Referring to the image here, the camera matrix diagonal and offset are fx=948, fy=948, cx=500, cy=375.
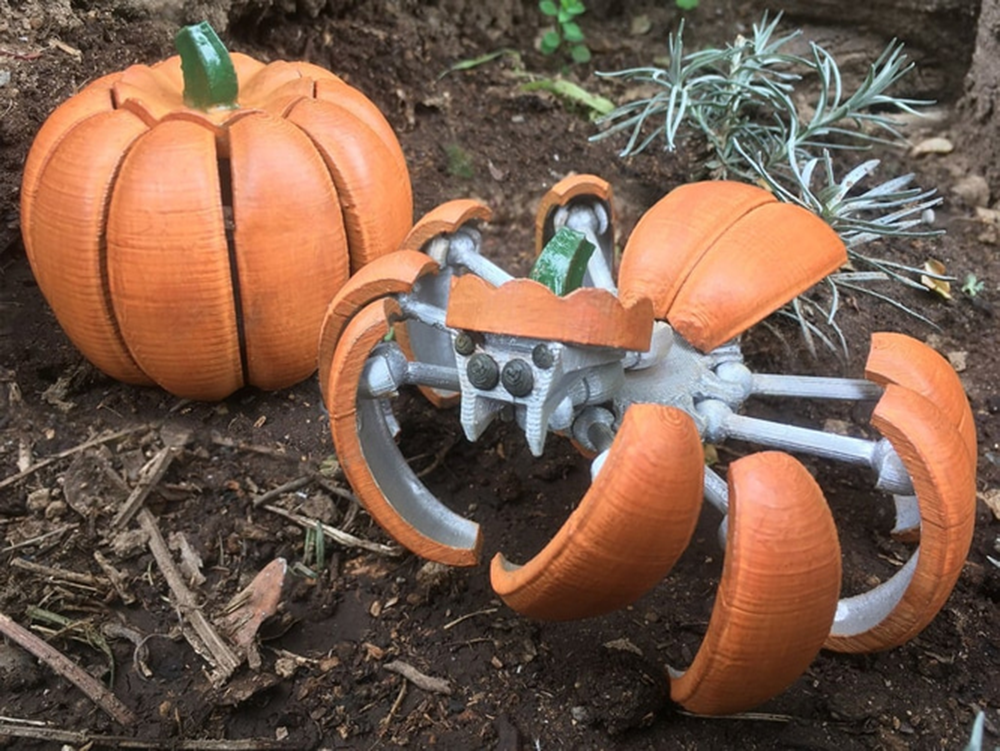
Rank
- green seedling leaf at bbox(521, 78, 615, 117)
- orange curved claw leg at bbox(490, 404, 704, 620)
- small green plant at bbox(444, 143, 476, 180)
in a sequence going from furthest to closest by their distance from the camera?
1. green seedling leaf at bbox(521, 78, 615, 117)
2. small green plant at bbox(444, 143, 476, 180)
3. orange curved claw leg at bbox(490, 404, 704, 620)

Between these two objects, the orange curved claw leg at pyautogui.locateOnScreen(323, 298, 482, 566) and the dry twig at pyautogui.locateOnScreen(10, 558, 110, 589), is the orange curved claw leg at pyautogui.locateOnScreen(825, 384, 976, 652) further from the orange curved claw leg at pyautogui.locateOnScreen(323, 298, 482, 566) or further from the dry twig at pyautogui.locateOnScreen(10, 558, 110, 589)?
the dry twig at pyautogui.locateOnScreen(10, 558, 110, 589)

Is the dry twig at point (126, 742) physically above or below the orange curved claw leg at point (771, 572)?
below

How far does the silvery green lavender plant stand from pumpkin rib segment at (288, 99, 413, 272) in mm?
632

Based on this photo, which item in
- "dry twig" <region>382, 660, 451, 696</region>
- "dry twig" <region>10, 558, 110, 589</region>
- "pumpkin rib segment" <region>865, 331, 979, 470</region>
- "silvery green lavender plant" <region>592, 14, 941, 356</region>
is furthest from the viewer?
"silvery green lavender plant" <region>592, 14, 941, 356</region>

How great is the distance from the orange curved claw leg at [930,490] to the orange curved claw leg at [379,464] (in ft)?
2.18

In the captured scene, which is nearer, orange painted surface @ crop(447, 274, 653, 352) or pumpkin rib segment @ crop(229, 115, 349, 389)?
orange painted surface @ crop(447, 274, 653, 352)

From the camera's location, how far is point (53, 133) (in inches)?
79.3

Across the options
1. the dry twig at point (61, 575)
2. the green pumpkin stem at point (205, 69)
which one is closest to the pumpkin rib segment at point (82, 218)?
the green pumpkin stem at point (205, 69)

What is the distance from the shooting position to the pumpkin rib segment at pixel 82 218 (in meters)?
1.91

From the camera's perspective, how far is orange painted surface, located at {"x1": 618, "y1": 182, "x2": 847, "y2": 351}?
1452 mm

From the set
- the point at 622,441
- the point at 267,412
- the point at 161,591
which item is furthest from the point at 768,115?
the point at 161,591

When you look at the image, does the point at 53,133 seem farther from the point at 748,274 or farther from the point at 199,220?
the point at 748,274

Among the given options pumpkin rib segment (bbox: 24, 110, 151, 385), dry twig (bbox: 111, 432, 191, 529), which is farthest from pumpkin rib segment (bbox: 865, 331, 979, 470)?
pumpkin rib segment (bbox: 24, 110, 151, 385)

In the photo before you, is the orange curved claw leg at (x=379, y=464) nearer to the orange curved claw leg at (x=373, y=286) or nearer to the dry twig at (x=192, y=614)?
the orange curved claw leg at (x=373, y=286)
